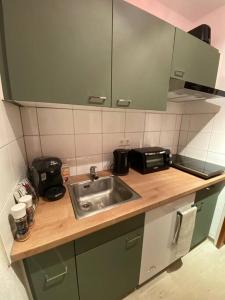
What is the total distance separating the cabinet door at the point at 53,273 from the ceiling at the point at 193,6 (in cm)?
202

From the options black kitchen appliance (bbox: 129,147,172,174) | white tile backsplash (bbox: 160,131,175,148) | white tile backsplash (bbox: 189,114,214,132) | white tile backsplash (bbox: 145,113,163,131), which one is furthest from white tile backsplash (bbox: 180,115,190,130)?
black kitchen appliance (bbox: 129,147,172,174)

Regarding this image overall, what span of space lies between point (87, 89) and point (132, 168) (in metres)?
0.89

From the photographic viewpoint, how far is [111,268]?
0.86m

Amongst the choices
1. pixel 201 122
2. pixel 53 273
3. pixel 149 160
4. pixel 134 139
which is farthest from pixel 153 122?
pixel 53 273

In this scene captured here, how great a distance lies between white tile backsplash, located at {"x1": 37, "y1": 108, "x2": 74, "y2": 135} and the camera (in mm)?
1009

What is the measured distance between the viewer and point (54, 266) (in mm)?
656

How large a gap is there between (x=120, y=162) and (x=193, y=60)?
1.01 m

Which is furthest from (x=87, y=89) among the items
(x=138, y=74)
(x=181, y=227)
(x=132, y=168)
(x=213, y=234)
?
(x=213, y=234)

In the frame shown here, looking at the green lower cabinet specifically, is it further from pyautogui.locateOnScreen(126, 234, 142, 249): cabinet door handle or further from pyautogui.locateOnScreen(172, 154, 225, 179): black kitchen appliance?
pyautogui.locateOnScreen(172, 154, 225, 179): black kitchen appliance

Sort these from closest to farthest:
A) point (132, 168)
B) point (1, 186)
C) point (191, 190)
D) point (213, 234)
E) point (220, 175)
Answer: point (1, 186) < point (191, 190) < point (220, 175) < point (132, 168) < point (213, 234)

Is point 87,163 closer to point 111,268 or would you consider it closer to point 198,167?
point 111,268

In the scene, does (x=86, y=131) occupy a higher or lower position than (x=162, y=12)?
lower

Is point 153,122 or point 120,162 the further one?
point 153,122

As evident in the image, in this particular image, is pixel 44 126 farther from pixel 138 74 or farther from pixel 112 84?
pixel 138 74
